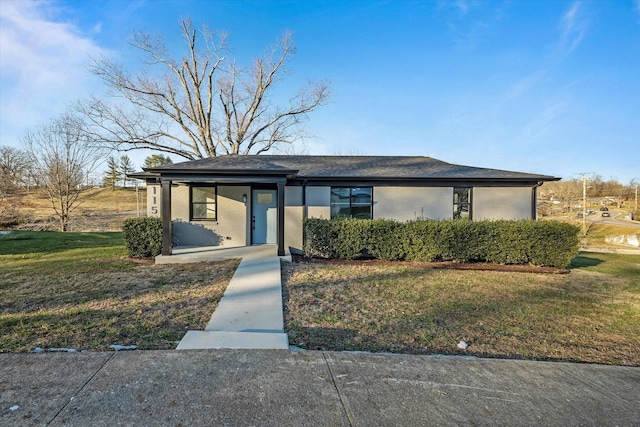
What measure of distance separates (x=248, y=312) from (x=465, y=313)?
3540 mm

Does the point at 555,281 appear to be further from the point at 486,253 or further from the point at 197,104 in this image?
the point at 197,104

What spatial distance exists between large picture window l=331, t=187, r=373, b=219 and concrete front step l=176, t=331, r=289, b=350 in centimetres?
727

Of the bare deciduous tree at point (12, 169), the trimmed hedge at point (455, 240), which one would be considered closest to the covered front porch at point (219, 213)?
the trimmed hedge at point (455, 240)

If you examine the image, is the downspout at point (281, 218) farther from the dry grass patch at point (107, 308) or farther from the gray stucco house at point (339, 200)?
the dry grass patch at point (107, 308)

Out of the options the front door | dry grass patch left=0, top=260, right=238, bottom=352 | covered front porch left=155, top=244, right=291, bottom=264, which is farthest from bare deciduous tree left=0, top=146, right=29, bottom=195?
dry grass patch left=0, top=260, right=238, bottom=352

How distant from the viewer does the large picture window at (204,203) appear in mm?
10945

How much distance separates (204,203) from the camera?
1098cm

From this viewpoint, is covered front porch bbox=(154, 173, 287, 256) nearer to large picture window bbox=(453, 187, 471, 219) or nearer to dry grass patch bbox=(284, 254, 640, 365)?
dry grass patch bbox=(284, 254, 640, 365)

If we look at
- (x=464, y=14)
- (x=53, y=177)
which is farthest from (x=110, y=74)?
(x=464, y=14)

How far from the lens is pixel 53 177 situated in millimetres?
19953

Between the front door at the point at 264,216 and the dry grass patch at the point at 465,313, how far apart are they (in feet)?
10.7

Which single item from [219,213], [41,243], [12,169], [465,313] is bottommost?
[465,313]

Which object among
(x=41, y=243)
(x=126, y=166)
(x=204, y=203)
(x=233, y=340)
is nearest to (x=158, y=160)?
(x=126, y=166)

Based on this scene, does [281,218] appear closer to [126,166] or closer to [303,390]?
[303,390]
